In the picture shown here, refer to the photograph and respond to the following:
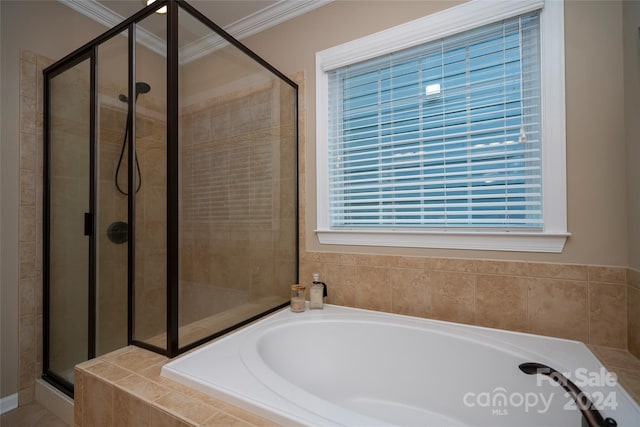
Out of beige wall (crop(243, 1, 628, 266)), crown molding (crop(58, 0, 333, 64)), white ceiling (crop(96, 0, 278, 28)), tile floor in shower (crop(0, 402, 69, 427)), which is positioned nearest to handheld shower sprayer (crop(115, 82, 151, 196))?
white ceiling (crop(96, 0, 278, 28))

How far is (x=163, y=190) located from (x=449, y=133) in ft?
4.64

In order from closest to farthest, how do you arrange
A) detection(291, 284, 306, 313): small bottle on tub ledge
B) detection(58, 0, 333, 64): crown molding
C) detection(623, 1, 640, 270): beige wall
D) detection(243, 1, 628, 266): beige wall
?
detection(623, 1, 640, 270): beige wall < detection(243, 1, 628, 266): beige wall < detection(291, 284, 306, 313): small bottle on tub ledge < detection(58, 0, 333, 64): crown molding

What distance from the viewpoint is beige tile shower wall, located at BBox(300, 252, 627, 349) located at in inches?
48.8

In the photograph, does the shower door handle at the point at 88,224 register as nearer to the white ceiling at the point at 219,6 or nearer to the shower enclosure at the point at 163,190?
the shower enclosure at the point at 163,190

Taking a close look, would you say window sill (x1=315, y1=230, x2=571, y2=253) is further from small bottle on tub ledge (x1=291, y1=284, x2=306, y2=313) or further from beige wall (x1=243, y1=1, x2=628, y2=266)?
small bottle on tub ledge (x1=291, y1=284, x2=306, y2=313)

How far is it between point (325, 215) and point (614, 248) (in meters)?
1.37

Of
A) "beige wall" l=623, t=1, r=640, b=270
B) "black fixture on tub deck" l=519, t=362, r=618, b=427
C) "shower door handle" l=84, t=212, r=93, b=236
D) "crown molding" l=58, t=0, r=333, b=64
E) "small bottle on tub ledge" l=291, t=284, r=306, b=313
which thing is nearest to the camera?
"black fixture on tub deck" l=519, t=362, r=618, b=427

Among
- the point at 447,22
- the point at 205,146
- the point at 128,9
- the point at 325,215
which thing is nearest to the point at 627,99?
the point at 447,22

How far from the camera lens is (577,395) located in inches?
34.9

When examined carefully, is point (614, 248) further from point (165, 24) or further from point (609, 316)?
point (165, 24)

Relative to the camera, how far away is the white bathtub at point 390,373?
90 centimetres

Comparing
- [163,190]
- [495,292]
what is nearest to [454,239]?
[495,292]

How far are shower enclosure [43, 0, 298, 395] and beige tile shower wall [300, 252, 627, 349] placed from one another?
49 centimetres

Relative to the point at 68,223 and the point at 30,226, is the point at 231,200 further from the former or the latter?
the point at 30,226
